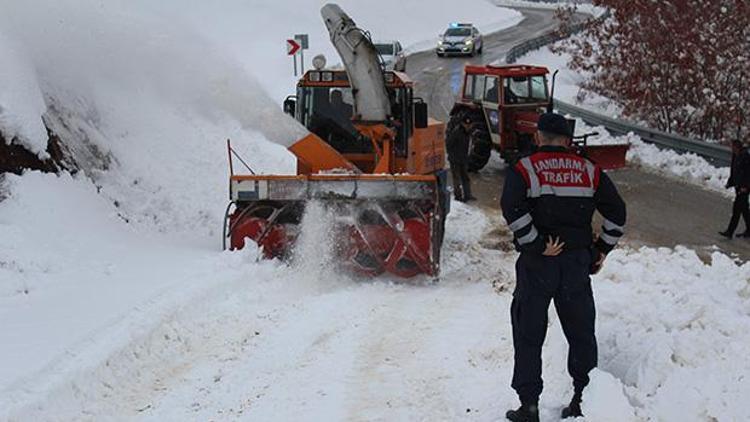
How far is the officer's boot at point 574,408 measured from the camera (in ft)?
14.8

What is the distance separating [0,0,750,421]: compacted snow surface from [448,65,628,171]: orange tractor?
3.99 m

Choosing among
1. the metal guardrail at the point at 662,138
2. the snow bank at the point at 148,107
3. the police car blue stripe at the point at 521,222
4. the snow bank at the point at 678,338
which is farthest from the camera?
the metal guardrail at the point at 662,138

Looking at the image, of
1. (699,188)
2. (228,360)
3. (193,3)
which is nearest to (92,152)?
(228,360)

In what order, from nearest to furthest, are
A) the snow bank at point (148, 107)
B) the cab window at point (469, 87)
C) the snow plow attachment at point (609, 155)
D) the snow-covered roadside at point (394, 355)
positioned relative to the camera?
the snow-covered roadside at point (394, 355) < the snow bank at point (148, 107) < the snow plow attachment at point (609, 155) < the cab window at point (469, 87)

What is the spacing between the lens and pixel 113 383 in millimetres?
5301

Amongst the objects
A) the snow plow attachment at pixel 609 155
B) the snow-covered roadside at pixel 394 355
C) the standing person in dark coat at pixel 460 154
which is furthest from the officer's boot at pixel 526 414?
the snow plow attachment at pixel 609 155

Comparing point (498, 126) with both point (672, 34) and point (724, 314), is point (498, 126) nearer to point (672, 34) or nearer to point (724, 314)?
point (672, 34)

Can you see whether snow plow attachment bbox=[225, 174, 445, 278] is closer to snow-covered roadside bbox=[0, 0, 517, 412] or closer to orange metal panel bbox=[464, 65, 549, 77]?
snow-covered roadside bbox=[0, 0, 517, 412]

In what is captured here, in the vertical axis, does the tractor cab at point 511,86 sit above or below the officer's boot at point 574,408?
above

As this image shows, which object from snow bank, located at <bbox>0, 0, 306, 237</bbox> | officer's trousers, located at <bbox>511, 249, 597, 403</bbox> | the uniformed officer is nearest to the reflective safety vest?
the uniformed officer

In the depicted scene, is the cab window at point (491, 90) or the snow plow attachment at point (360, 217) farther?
the cab window at point (491, 90)

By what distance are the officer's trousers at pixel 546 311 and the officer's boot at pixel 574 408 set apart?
0.15 ft

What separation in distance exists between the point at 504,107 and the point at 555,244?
37.9 ft

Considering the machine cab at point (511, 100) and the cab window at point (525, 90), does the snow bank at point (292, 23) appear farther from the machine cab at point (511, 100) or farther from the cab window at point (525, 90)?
the cab window at point (525, 90)
